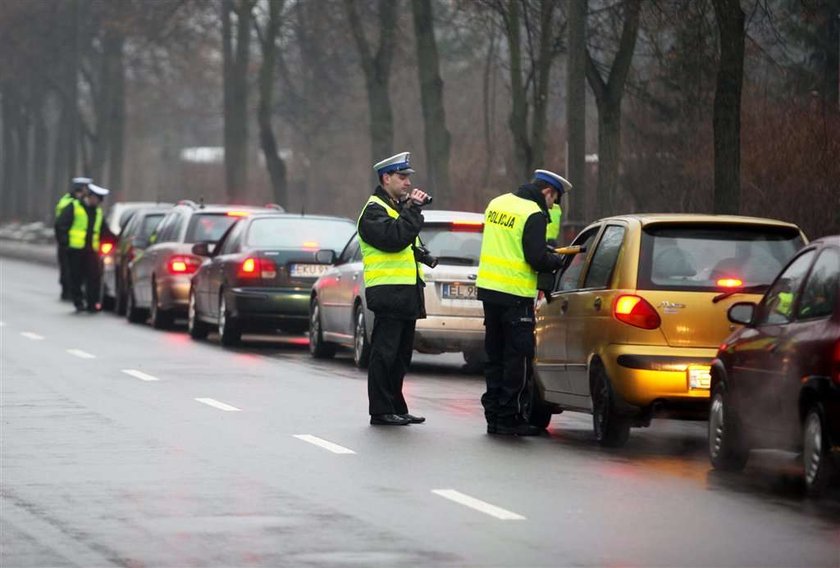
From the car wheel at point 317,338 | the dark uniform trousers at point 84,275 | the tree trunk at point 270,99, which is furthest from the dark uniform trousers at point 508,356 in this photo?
the tree trunk at point 270,99

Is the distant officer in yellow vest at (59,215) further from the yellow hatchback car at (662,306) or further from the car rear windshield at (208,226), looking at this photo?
the yellow hatchback car at (662,306)

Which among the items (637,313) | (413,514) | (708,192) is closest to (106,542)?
(413,514)

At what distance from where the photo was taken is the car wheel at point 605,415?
13055 millimetres

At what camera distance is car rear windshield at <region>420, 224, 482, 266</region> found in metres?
19.5

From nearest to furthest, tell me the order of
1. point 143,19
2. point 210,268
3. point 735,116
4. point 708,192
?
point 735,116
point 210,268
point 708,192
point 143,19

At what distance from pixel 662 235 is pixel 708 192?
19.1 m

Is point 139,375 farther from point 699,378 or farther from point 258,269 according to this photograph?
point 699,378

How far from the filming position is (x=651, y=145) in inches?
1412

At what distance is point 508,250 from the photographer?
46.1ft

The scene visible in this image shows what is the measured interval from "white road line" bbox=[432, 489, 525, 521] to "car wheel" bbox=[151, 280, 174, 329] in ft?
55.8

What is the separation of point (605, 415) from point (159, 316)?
1513cm

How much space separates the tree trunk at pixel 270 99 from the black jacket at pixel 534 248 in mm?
34598

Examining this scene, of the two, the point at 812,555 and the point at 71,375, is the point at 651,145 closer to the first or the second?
the point at 71,375

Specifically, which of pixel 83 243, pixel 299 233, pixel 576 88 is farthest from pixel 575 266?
pixel 83 243
